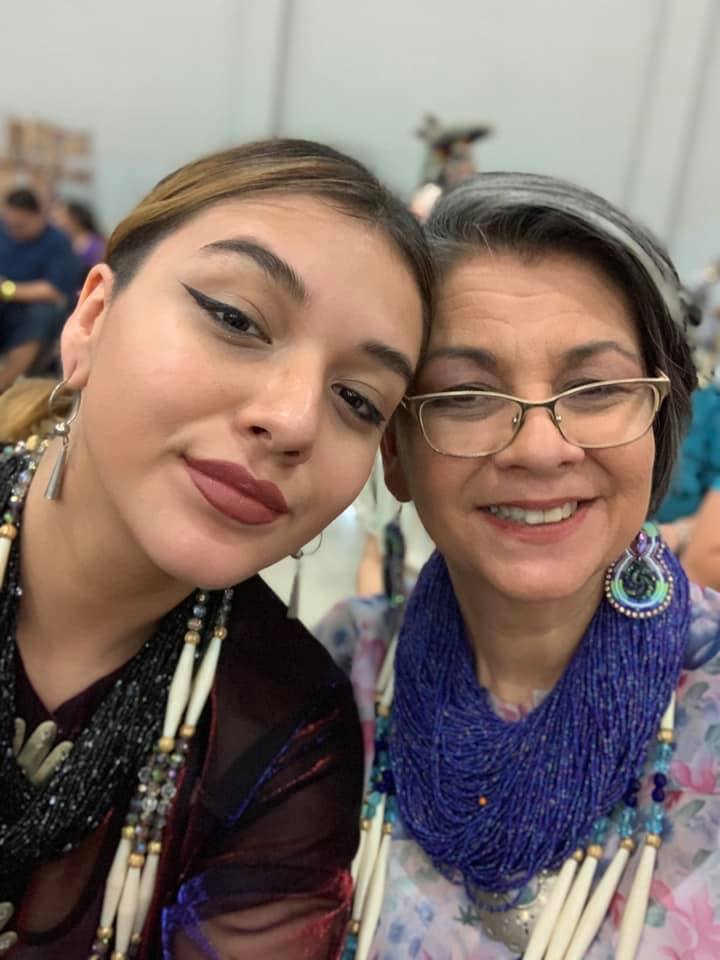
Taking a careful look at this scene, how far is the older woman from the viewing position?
2.75 feet

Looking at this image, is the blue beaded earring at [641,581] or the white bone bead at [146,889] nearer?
the white bone bead at [146,889]

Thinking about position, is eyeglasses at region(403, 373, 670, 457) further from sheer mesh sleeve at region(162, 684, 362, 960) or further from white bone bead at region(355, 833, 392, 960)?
white bone bead at region(355, 833, 392, 960)

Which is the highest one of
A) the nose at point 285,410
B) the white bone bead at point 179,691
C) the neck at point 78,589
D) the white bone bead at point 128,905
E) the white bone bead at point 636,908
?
the nose at point 285,410

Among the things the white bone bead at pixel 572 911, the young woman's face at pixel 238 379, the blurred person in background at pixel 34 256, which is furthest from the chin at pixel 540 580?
the blurred person in background at pixel 34 256

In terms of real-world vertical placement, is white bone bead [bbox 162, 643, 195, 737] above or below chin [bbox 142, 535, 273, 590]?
below

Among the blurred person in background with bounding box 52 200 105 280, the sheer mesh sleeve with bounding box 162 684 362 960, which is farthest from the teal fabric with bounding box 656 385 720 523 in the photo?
the blurred person in background with bounding box 52 200 105 280

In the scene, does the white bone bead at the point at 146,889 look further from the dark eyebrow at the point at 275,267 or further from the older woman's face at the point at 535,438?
the dark eyebrow at the point at 275,267

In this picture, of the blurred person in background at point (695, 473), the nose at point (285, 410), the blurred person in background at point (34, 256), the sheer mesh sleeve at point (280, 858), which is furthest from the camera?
the blurred person in background at point (34, 256)

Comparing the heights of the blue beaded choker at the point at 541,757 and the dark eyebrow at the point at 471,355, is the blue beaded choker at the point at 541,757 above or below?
below

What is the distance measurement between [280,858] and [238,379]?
0.50 meters

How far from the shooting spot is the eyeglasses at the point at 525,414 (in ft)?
2.74

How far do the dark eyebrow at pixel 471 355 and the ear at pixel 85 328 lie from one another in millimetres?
345

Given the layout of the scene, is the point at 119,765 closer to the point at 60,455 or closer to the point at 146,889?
the point at 146,889

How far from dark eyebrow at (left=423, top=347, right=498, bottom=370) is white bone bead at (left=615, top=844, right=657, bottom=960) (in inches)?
21.5
